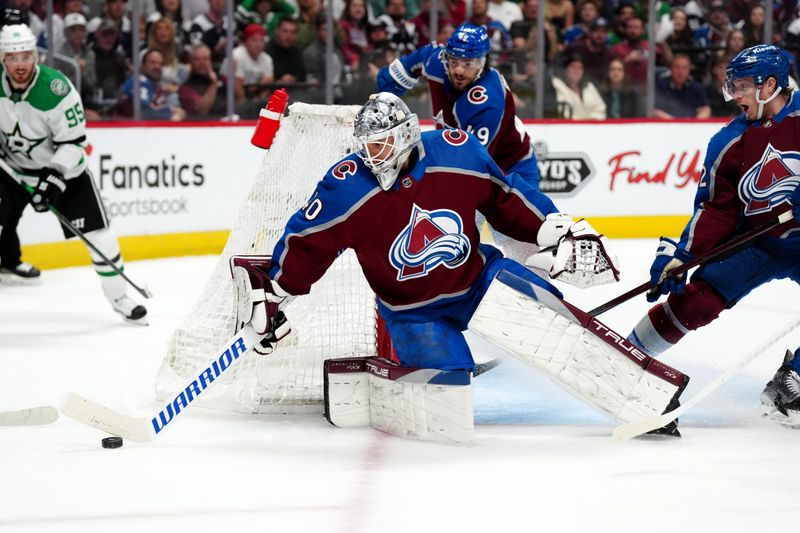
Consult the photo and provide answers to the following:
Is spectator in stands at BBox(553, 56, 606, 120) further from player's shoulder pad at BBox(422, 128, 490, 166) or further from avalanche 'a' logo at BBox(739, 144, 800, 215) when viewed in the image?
player's shoulder pad at BBox(422, 128, 490, 166)

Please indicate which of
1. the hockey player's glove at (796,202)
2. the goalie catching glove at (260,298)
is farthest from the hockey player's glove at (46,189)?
the hockey player's glove at (796,202)

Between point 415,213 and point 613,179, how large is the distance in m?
4.79

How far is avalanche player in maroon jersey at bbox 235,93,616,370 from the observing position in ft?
9.89

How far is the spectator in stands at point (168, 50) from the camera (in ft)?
22.7

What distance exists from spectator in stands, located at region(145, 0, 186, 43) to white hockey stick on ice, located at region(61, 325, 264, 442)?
4.19 m

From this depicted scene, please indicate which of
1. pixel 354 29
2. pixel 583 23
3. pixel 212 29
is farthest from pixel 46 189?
pixel 583 23

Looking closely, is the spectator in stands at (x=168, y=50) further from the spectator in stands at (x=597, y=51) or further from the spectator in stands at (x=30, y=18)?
the spectator in stands at (x=597, y=51)

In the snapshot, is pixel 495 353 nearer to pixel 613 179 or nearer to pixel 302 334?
pixel 302 334

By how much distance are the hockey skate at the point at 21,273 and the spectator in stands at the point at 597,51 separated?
→ 12.6ft

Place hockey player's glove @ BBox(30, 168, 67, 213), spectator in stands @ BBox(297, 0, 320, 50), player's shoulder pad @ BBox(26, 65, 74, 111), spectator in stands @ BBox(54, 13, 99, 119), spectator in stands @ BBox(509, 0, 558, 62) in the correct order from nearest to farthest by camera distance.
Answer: hockey player's glove @ BBox(30, 168, 67, 213), player's shoulder pad @ BBox(26, 65, 74, 111), spectator in stands @ BBox(54, 13, 99, 119), spectator in stands @ BBox(297, 0, 320, 50), spectator in stands @ BBox(509, 0, 558, 62)

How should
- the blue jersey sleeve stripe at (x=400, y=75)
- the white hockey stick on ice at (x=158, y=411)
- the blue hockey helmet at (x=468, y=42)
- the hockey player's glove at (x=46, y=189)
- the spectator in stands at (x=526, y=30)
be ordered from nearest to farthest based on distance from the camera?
the white hockey stick on ice at (x=158, y=411) < the blue hockey helmet at (x=468, y=42) < the blue jersey sleeve stripe at (x=400, y=75) < the hockey player's glove at (x=46, y=189) < the spectator in stands at (x=526, y=30)

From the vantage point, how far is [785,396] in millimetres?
3230

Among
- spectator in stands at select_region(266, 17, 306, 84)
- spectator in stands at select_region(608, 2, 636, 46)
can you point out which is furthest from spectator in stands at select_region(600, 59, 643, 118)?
spectator in stands at select_region(266, 17, 306, 84)

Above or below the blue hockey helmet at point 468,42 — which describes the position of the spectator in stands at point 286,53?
below
